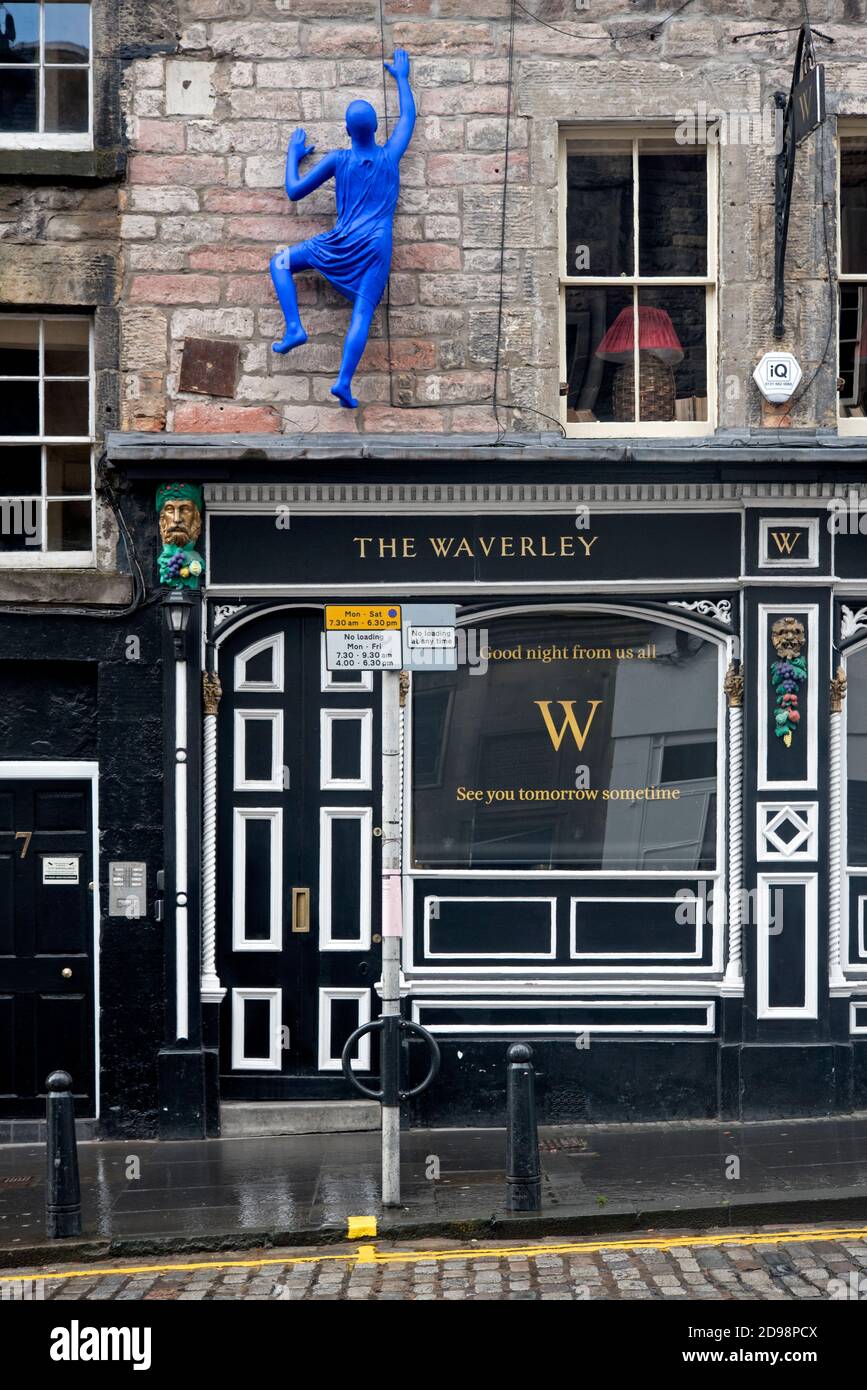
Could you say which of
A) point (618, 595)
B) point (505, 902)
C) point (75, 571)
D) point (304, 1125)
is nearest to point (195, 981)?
point (304, 1125)

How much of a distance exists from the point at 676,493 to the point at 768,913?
9.99ft

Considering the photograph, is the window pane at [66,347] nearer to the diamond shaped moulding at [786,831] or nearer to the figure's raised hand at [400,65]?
the figure's raised hand at [400,65]

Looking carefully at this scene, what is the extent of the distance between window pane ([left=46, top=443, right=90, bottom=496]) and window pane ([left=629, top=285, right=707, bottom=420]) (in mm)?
4079

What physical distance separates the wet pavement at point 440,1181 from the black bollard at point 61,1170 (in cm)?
12

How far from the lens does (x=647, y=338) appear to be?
11266 mm

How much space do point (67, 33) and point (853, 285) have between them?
598cm

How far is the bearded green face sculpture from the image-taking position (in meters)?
10.8

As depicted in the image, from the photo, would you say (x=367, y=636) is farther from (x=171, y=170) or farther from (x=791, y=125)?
(x=791, y=125)

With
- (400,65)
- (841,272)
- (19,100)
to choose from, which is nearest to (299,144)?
(400,65)

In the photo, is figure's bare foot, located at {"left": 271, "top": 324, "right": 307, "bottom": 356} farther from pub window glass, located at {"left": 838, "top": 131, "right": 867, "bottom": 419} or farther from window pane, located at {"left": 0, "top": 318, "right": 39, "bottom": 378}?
pub window glass, located at {"left": 838, "top": 131, "right": 867, "bottom": 419}

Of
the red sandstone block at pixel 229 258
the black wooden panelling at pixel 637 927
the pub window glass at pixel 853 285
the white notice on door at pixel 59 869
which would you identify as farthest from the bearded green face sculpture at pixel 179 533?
the pub window glass at pixel 853 285

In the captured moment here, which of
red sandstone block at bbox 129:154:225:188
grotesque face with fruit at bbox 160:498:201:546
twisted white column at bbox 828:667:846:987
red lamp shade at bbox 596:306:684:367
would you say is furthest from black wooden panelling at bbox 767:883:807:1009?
red sandstone block at bbox 129:154:225:188

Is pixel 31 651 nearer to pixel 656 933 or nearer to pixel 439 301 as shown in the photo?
pixel 439 301

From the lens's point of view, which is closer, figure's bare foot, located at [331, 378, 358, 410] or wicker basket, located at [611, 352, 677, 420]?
figure's bare foot, located at [331, 378, 358, 410]
